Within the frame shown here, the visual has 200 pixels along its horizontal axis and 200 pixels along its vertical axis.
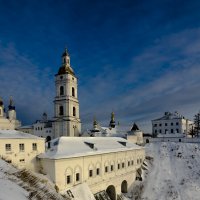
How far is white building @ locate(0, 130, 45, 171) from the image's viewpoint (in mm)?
22641

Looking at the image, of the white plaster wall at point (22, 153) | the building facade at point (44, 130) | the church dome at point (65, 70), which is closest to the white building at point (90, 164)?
the white plaster wall at point (22, 153)

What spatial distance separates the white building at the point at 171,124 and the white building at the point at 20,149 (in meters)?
61.9

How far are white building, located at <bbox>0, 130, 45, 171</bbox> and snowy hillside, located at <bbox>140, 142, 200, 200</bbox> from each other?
18.6 meters

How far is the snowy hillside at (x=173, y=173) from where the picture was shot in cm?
3425

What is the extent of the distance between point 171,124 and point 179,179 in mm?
44283

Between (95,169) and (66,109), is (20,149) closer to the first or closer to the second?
(95,169)

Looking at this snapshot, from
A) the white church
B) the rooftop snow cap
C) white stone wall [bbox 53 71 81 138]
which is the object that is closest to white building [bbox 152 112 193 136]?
white stone wall [bbox 53 71 81 138]

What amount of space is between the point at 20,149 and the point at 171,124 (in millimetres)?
67578

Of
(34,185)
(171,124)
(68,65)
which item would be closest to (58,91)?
(68,65)

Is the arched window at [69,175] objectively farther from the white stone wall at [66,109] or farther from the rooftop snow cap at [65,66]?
the rooftop snow cap at [65,66]

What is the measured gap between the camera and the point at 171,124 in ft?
267

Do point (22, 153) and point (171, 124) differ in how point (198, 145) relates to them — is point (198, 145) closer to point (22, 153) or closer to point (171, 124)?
point (171, 124)

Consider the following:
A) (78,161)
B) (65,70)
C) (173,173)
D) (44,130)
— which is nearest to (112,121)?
(44,130)

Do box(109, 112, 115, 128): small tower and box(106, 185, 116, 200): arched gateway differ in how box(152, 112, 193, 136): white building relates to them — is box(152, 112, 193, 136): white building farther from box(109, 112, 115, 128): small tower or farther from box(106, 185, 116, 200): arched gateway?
box(106, 185, 116, 200): arched gateway
